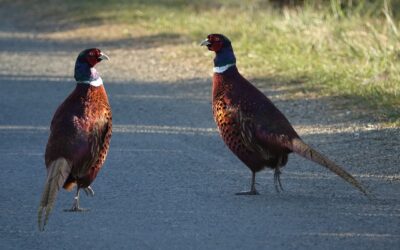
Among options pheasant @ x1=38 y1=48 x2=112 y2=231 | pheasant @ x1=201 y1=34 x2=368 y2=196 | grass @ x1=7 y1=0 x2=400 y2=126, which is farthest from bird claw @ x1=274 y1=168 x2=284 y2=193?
grass @ x1=7 y1=0 x2=400 y2=126

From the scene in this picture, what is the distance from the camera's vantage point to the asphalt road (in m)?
6.55

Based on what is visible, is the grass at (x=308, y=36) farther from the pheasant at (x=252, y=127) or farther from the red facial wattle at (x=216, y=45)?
the pheasant at (x=252, y=127)

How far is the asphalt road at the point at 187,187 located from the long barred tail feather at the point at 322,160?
0.61 ft

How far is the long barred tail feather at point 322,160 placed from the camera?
7133 millimetres

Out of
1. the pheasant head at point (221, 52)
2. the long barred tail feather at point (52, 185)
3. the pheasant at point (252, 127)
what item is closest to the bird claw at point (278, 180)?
the pheasant at point (252, 127)

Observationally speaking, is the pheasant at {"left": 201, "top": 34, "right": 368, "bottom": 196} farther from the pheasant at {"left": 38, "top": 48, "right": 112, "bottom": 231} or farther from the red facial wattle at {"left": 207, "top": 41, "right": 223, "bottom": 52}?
the pheasant at {"left": 38, "top": 48, "right": 112, "bottom": 231}

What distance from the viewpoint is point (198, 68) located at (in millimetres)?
14445

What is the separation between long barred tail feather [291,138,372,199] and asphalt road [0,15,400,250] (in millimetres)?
187

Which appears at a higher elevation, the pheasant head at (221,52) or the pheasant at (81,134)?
the pheasant head at (221,52)

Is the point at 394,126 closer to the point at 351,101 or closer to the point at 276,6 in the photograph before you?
the point at 351,101

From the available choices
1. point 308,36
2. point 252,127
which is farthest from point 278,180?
point 308,36

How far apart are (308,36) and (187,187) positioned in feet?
24.1

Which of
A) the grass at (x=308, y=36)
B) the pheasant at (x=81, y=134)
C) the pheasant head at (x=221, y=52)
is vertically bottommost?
the grass at (x=308, y=36)

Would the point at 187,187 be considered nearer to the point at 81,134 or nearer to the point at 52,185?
the point at 81,134
